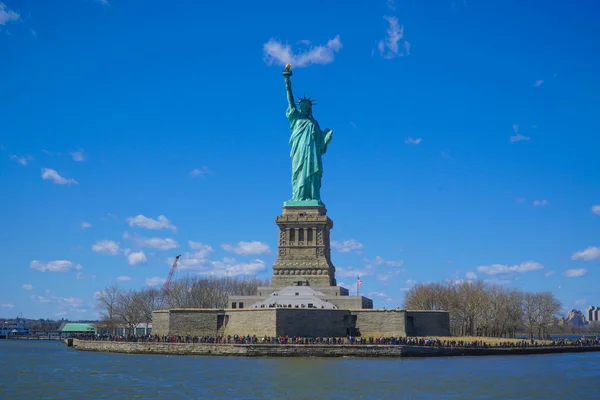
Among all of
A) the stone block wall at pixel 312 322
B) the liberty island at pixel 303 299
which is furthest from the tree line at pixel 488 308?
the stone block wall at pixel 312 322

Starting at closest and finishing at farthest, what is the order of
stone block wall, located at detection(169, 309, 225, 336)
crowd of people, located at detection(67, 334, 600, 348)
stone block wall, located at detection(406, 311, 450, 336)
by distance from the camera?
crowd of people, located at detection(67, 334, 600, 348) → stone block wall, located at detection(169, 309, 225, 336) → stone block wall, located at detection(406, 311, 450, 336)

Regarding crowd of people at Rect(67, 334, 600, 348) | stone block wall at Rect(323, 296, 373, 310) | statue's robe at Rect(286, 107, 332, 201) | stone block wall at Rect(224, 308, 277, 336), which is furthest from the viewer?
statue's robe at Rect(286, 107, 332, 201)

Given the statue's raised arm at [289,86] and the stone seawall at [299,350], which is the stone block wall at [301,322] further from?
the statue's raised arm at [289,86]

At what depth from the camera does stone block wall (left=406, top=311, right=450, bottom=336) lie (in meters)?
63.6

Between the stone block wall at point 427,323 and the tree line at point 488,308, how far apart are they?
18.5 meters

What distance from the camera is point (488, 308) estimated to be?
84375 millimetres

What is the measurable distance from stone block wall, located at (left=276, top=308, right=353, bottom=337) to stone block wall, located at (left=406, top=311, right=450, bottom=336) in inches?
222

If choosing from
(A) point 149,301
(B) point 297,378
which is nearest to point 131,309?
(A) point 149,301

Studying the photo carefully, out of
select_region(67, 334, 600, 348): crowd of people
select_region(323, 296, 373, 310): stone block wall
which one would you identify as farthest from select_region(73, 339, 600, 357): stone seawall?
select_region(323, 296, 373, 310): stone block wall

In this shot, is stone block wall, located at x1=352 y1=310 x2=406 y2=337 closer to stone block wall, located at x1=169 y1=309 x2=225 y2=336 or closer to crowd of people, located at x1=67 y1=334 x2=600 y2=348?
crowd of people, located at x1=67 y1=334 x2=600 y2=348

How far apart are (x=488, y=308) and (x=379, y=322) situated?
27.4 metres

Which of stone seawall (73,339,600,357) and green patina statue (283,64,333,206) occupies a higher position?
green patina statue (283,64,333,206)

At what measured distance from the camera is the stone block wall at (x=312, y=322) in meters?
58.6

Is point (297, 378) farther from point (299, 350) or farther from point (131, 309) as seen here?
point (131, 309)
